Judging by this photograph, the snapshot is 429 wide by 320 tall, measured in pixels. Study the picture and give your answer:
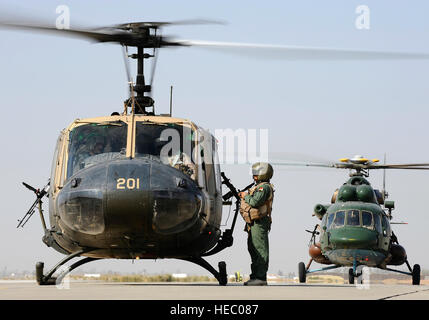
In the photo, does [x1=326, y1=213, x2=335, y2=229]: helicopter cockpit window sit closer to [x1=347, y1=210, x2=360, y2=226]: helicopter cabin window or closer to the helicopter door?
[x1=347, y1=210, x2=360, y2=226]: helicopter cabin window

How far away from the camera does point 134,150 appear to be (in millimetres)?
12547

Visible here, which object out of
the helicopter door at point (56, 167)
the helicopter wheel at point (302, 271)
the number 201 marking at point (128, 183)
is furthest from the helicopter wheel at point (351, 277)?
the number 201 marking at point (128, 183)

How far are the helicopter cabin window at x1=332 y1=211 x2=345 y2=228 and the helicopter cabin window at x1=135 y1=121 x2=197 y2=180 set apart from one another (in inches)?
538

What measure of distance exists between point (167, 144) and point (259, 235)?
2.09 metres

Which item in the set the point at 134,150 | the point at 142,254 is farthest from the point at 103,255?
the point at 134,150

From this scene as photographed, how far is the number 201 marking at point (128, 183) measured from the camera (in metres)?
11.2

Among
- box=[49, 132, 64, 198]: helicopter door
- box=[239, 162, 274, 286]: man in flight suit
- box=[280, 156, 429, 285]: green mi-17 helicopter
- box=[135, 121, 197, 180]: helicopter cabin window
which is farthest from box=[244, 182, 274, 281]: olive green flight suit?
box=[280, 156, 429, 285]: green mi-17 helicopter

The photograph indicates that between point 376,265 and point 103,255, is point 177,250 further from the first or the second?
point 376,265

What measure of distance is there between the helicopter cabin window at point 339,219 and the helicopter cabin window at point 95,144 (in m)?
14.2

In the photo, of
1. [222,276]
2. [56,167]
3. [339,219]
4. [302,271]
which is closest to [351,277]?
[339,219]

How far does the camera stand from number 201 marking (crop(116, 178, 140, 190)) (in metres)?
11.2
